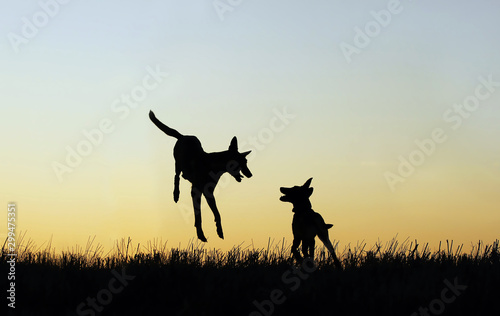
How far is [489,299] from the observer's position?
859 centimetres

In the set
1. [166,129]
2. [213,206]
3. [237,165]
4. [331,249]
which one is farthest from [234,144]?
[331,249]

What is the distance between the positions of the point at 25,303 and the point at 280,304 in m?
3.17

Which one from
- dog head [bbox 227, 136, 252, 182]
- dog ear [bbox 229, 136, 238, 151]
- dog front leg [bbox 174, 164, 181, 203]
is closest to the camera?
dog head [bbox 227, 136, 252, 182]

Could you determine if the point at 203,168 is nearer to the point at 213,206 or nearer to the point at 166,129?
the point at 213,206

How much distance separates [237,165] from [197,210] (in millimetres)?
1127

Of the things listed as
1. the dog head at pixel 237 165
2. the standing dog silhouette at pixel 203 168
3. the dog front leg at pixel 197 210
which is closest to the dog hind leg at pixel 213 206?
the standing dog silhouette at pixel 203 168

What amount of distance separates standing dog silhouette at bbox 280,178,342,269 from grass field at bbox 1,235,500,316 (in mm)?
333

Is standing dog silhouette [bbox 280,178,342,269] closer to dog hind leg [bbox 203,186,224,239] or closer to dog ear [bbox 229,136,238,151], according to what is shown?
dog ear [bbox 229,136,238,151]

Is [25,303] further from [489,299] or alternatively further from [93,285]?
[489,299]

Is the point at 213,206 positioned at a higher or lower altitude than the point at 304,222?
higher

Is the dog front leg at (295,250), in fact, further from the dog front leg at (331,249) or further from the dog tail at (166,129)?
the dog tail at (166,129)

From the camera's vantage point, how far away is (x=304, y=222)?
435 inches

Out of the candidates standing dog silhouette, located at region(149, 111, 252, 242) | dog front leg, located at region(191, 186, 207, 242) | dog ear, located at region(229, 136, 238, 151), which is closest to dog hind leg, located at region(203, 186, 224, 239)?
Answer: standing dog silhouette, located at region(149, 111, 252, 242)

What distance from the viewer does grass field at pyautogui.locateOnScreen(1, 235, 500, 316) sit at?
8.12 meters
